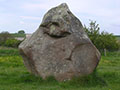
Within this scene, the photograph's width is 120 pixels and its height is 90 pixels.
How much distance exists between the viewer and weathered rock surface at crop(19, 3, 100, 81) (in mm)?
10172

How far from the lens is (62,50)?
10.2 m

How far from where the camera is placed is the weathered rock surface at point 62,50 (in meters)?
10.2

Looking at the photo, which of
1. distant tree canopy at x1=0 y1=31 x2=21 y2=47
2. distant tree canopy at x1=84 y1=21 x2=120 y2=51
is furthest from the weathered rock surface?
distant tree canopy at x1=0 y1=31 x2=21 y2=47

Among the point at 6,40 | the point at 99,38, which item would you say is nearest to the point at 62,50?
the point at 99,38

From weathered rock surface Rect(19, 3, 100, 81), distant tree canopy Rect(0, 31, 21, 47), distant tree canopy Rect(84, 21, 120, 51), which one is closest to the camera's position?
weathered rock surface Rect(19, 3, 100, 81)

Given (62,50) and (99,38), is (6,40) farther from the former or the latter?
(62,50)

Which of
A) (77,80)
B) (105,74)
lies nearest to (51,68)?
(77,80)

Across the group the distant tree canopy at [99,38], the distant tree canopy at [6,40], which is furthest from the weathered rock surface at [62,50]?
the distant tree canopy at [6,40]

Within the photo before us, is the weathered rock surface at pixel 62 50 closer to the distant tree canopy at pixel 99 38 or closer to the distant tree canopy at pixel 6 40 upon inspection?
the distant tree canopy at pixel 99 38

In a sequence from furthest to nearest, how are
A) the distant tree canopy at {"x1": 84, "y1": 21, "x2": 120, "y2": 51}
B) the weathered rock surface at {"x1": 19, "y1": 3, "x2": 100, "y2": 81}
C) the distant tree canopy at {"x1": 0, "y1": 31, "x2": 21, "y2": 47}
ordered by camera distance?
the distant tree canopy at {"x1": 0, "y1": 31, "x2": 21, "y2": 47}
the distant tree canopy at {"x1": 84, "y1": 21, "x2": 120, "y2": 51}
the weathered rock surface at {"x1": 19, "y1": 3, "x2": 100, "y2": 81}

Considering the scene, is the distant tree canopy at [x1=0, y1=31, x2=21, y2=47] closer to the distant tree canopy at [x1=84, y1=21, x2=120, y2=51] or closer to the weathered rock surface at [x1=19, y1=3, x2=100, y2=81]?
the distant tree canopy at [x1=84, y1=21, x2=120, y2=51]

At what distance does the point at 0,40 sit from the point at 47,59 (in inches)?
2398

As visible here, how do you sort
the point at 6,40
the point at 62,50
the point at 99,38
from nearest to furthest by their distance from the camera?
the point at 62,50, the point at 99,38, the point at 6,40

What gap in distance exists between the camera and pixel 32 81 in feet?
34.6
